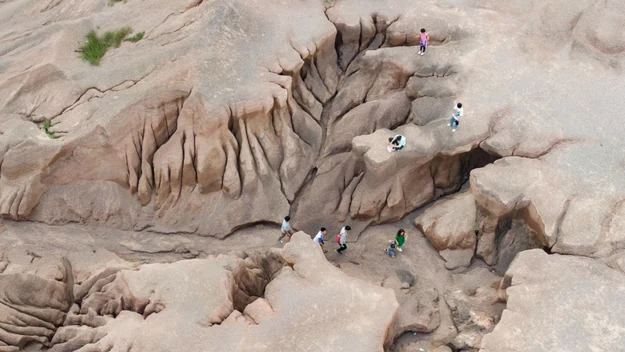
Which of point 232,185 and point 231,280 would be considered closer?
point 231,280

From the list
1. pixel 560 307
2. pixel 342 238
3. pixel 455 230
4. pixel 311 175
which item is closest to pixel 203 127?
pixel 311 175

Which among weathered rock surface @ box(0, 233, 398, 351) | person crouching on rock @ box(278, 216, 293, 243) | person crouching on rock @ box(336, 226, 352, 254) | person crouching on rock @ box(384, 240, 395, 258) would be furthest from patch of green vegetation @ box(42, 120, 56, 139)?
person crouching on rock @ box(384, 240, 395, 258)

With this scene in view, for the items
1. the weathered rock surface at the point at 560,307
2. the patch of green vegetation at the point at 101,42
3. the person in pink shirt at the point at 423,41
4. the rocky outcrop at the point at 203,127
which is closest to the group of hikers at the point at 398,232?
the rocky outcrop at the point at 203,127

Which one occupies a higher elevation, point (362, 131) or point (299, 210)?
point (362, 131)

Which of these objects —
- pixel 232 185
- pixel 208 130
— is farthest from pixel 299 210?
pixel 208 130

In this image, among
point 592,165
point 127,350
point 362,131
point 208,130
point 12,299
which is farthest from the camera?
point 362,131

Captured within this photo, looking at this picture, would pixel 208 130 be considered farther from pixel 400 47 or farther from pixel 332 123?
pixel 400 47
